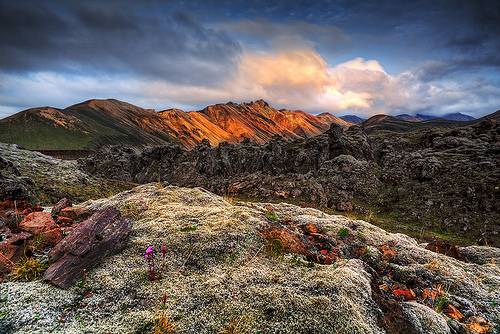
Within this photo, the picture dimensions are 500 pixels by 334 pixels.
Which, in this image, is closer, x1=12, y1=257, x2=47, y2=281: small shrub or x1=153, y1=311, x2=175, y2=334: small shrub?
x1=153, y1=311, x2=175, y2=334: small shrub

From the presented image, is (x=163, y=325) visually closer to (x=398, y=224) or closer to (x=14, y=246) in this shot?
(x=14, y=246)

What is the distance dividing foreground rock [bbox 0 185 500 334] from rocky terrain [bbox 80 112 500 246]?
81.0 feet

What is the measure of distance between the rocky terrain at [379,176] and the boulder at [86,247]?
32073mm

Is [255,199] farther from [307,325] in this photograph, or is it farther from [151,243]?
[307,325]

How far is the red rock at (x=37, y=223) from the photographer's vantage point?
13.1 m

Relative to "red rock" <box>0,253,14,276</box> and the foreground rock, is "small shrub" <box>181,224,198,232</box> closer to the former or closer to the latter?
the foreground rock

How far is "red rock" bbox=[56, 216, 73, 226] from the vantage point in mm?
14599

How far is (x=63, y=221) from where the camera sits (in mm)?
14875

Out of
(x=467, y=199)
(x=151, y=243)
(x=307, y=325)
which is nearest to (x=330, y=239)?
(x=307, y=325)

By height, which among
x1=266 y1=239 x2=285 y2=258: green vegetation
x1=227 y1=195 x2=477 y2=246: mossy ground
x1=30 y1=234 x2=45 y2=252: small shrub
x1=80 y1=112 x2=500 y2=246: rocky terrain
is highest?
x1=30 y1=234 x2=45 y2=252: small shrub

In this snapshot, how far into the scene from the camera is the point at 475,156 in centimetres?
4953

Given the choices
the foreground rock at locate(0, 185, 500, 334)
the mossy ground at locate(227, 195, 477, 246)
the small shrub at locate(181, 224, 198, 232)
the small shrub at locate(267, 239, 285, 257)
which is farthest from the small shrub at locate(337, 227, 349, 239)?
the mossy ground at locate(227, 195, 477, 246)

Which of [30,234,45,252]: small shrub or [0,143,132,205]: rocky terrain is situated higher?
[30,234,45,252]: small shrub

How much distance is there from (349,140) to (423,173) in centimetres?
2512
